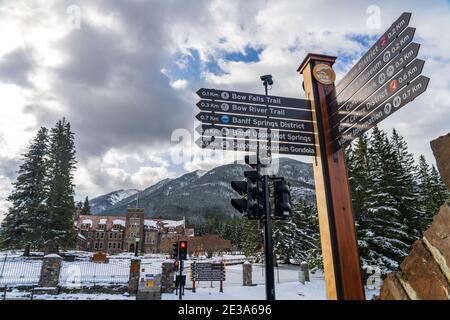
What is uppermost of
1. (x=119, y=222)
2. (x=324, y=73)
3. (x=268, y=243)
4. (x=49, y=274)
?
(x=119, y=222)

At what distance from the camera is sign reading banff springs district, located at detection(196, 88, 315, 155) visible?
550cm

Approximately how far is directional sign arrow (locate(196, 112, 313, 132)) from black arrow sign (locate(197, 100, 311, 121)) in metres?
0.11

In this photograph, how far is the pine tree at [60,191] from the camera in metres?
35.5

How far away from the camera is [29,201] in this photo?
37.8 metres

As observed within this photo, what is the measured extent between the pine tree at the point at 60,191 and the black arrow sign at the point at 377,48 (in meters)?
39.6

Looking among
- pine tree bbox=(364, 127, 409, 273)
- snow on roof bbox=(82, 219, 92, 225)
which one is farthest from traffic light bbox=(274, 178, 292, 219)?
snow on roof bbox=(82, 219, 92, 225)

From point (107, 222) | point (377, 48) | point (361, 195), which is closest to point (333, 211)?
point (377, 48)

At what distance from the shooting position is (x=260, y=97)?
5875 millimetres

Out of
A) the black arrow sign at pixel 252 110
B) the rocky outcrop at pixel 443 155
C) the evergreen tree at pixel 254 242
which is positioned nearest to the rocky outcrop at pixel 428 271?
the rocky outcrop at pixel 443 155

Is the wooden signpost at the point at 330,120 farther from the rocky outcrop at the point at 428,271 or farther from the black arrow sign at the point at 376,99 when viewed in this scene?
the rocky outcrop at the point at 428,271

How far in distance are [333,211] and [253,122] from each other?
90.1 inches

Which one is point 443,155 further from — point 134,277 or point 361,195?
point 361,195

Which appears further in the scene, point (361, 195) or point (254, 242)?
point (254, 242)

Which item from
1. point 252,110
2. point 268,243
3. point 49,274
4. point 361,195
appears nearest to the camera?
point 268,243
